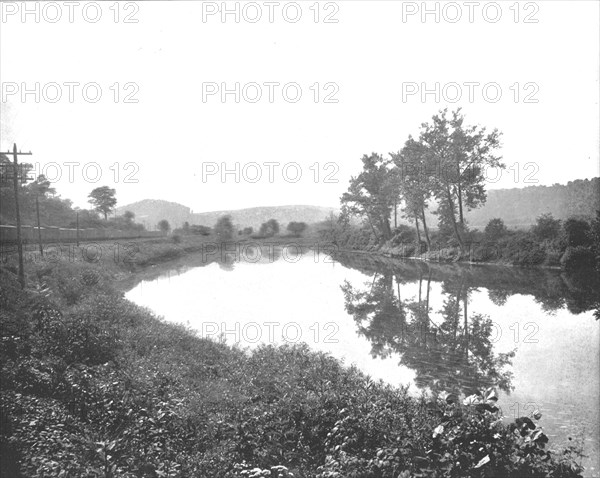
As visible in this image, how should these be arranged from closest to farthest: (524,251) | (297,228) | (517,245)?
(524,251) → (517,245) → (297,228)

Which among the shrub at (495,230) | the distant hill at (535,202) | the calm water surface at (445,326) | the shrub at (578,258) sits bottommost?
the calm water surface at (445,326)

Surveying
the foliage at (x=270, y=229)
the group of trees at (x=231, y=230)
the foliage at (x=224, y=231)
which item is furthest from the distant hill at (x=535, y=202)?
the foliage at (x=224, y=231)

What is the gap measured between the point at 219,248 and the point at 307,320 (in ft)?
227

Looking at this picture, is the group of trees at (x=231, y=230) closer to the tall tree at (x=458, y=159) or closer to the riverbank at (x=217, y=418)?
the tall tree at (x=458, y=159)

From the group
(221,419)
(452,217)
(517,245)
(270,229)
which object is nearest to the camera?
(221,419)

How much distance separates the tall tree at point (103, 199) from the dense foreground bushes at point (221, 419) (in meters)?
97.1

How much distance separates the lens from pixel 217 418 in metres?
7.31

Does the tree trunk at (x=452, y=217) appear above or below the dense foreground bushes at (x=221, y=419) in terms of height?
above

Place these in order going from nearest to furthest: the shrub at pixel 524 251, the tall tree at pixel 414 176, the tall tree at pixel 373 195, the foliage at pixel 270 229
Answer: the shrub at pixel 524 251, the tall tree at pixel 414 176, the tall tree at pixel 373 195, the foliage at pixel 270 229

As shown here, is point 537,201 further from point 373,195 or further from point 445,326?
point 445,326

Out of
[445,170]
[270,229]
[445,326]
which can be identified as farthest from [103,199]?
[445,326]

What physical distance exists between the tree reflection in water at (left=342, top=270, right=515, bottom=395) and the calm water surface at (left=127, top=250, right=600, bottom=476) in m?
0.04

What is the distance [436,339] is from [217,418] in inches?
352

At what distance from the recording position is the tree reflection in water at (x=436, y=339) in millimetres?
10297
